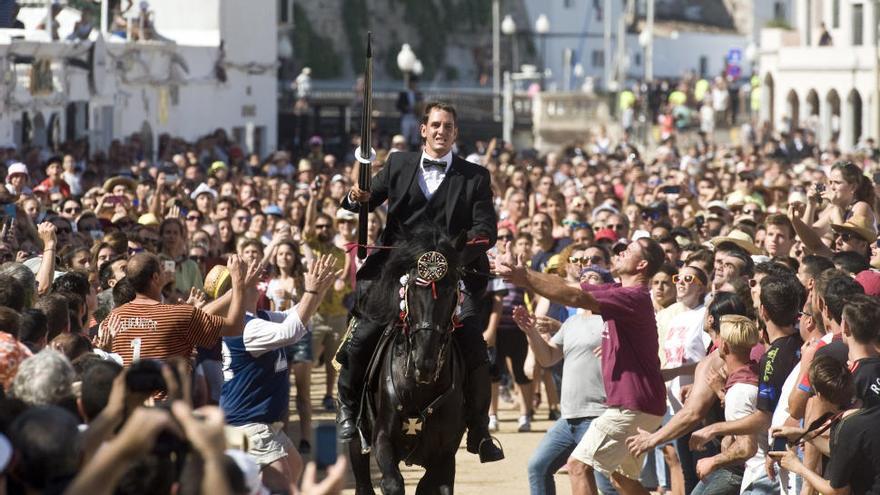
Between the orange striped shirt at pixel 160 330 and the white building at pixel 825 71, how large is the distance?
4927cm

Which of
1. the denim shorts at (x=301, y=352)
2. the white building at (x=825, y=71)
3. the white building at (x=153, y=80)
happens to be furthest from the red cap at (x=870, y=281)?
the white building at (x=825, y=71)

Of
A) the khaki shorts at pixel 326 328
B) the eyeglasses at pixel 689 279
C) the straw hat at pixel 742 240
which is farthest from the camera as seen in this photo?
the khaki shorts at pixel 326 328

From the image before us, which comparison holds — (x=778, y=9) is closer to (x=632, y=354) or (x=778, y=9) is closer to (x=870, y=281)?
(x=870, y=281)

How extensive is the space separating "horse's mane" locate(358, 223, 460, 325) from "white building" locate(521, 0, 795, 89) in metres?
75.2

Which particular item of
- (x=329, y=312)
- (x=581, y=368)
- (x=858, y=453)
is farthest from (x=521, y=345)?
(x=858, y=453)

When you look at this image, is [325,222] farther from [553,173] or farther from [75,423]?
[553,173]

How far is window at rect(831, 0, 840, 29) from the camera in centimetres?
6875

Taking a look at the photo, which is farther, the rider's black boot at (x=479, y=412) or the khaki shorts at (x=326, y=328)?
the khaki shorts at (x=326, y=328)

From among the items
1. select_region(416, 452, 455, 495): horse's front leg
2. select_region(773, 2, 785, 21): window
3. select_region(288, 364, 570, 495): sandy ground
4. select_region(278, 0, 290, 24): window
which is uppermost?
select_region(773, 2, 785, 21): window

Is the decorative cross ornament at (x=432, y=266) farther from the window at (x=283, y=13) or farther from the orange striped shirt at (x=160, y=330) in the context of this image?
the window at (x=283, y=13)

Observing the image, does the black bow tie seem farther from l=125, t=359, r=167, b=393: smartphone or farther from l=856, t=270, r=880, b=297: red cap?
l=125, t=359, r=167, b=393: smartphone

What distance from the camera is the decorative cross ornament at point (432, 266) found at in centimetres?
1016

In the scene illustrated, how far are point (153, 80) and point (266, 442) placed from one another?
27899mm

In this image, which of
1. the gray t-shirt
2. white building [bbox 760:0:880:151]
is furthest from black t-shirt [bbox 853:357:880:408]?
white building [bbox 760:0:880:151]
